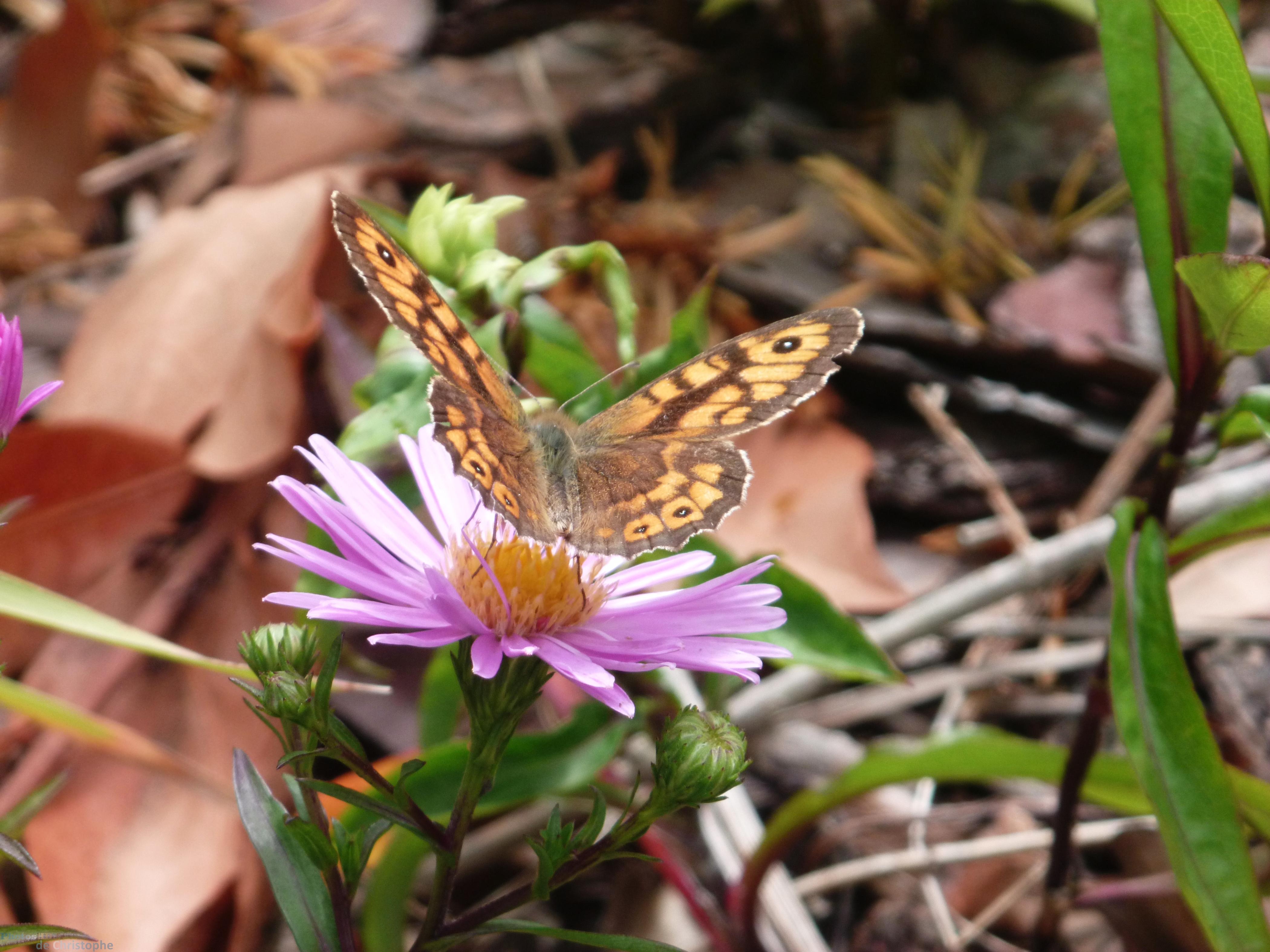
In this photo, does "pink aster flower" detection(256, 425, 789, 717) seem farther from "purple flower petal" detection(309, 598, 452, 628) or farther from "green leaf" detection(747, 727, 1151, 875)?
"green leaf" detection(747, 727, 1151, 875)

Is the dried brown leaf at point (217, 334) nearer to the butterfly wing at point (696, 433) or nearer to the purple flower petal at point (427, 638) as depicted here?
the butterfly wing at point (696, 433)

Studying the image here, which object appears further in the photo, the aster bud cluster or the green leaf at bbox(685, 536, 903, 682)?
the green leaf at bbox(685, 536, 903, 682)

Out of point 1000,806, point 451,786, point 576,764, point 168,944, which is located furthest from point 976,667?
point 168,944

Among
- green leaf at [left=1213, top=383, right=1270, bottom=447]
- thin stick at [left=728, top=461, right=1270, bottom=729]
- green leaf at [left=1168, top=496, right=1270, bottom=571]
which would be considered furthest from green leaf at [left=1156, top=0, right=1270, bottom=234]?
thin stick at [left=728, top=461, right=1270, bottom=729]

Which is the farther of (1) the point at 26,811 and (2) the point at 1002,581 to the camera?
(2) the point at 1002,581

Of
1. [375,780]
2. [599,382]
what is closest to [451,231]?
[599,382]

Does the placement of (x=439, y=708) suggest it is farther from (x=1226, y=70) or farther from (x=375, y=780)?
A: (x=1226, y=70)

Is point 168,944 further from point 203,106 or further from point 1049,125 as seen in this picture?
point 1049,125
